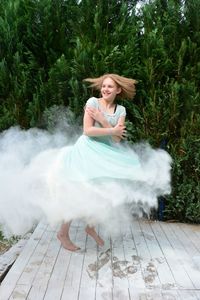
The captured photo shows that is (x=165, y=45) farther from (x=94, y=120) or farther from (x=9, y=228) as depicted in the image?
(x=9, y=228)

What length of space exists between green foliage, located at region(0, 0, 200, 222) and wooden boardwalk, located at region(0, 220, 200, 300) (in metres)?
1.38

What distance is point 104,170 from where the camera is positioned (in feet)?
13.8

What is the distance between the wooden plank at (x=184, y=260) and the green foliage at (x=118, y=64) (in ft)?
3.11

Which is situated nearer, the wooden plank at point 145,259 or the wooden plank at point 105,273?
the wooden plank at point 105,273

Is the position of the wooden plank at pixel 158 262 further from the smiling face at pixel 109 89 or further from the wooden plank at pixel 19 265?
the smiling face at pixel 109 89

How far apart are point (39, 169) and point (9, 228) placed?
108cm

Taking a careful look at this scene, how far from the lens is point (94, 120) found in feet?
14.4

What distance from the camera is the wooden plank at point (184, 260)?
3.71 m

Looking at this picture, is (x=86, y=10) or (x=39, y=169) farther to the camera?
(x=86, y=10)

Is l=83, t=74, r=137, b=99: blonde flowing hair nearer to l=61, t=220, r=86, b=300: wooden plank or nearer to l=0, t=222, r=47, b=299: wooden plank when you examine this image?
l=61, t=220, r=86, b=300: wooden plank

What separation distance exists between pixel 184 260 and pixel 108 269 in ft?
2.39

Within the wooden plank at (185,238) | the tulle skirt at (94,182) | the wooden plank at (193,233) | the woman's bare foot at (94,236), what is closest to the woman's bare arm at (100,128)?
the tulle skirt at (94,182)

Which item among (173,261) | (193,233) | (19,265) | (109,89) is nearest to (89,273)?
(19,265)

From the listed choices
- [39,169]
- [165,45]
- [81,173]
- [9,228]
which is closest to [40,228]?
[9,228]
